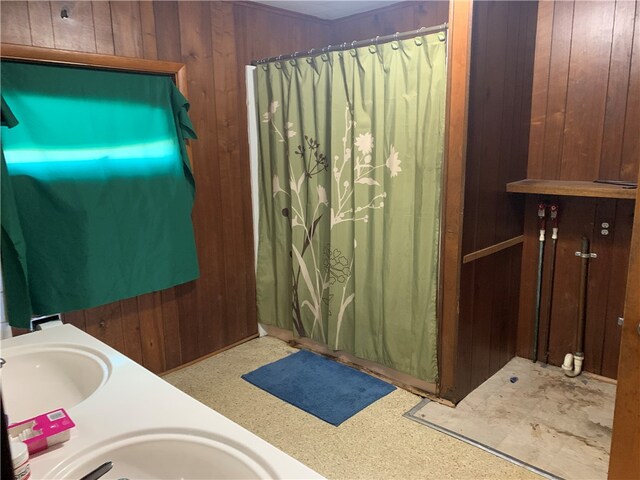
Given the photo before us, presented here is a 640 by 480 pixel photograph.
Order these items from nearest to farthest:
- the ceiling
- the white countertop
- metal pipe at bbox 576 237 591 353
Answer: the white countertop, metal pipe at bbox 576 237 591 353, the ceiling

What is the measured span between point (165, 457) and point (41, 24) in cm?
216

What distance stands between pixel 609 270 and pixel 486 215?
830 mm

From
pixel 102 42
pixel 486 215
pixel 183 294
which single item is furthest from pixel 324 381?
pixel 102 42

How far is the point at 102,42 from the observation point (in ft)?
8.37

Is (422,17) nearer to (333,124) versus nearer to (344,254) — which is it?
(333,124)

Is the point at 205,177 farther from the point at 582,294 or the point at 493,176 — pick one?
the point at 582,294

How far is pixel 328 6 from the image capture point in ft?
10.9

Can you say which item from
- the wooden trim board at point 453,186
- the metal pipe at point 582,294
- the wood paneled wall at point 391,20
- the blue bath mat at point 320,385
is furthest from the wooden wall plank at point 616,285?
the wood paneled wall at point 391,20

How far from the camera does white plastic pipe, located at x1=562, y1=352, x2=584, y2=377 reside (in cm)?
296

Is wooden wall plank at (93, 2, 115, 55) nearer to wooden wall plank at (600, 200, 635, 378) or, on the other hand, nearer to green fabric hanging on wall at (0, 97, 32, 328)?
green fabric hanging on wall at (0, 97, 32, 328)

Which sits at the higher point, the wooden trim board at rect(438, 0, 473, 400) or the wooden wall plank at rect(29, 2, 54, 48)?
the wooden wall plank at rect(29, 2, 54, 48)

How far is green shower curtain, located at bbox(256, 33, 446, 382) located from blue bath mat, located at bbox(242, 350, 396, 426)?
6.0 inches

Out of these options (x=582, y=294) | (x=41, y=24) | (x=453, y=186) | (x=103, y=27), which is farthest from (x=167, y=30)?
(x=582, y=294)

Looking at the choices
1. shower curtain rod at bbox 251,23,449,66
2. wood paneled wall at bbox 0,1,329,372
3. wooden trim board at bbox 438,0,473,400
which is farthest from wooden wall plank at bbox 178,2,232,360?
wooden trim board at bbox 438,0,473,400
